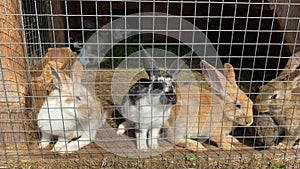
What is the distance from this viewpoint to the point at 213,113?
2.91 meters

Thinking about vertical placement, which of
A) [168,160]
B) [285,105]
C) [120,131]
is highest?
[285,105]

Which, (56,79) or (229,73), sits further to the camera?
(229,73)

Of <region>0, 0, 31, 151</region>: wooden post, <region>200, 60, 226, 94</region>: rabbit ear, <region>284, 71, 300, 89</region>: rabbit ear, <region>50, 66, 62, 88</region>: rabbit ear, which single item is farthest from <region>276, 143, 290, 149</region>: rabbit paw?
<region>0, 0, 31, 151</region>: wooden post

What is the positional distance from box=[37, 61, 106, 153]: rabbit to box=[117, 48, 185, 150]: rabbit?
0.31 meters

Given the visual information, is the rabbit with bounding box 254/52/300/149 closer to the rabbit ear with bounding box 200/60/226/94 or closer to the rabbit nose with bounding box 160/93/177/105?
the rabbit ear with bounding box 200/60/226/94

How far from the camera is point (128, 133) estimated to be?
3.04 m

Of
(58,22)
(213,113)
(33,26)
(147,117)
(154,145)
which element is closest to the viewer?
(147,117)

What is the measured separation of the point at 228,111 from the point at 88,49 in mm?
2743

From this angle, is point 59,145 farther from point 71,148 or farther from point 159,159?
point 159,159

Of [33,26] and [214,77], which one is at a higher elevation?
[33,26]

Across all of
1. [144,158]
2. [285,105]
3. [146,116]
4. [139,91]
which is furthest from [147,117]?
[285,105]

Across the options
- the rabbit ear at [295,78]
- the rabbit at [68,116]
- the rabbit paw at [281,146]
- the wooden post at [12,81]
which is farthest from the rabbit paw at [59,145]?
the rabbit ear at [295,78]

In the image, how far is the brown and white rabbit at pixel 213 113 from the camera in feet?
9.00

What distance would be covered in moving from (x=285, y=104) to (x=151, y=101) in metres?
1.18
